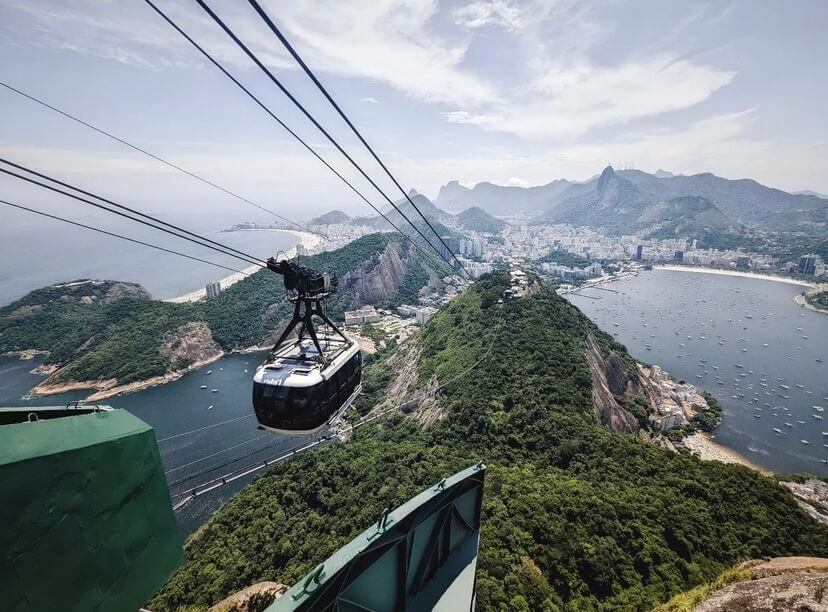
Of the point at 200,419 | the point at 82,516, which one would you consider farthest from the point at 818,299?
the point at 82,516

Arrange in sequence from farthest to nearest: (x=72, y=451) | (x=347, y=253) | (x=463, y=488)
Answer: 1. (x=347, y=253)
2. (x=463, y=488)
3. (x=72, y=451)

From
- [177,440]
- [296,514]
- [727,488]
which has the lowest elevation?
[177,440]

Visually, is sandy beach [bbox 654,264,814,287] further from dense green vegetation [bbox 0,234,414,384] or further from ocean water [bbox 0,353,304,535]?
ocean water [bbox 0,353,304,535]

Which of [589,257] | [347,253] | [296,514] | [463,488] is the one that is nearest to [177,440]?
[296,514]

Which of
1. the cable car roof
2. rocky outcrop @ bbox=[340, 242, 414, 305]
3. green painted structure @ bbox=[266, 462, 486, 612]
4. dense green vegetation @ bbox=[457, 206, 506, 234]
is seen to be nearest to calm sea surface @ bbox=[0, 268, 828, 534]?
the cable car roof

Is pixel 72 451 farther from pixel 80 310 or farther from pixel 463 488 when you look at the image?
pixel 80 310
